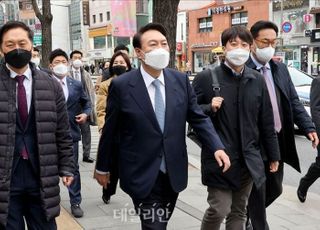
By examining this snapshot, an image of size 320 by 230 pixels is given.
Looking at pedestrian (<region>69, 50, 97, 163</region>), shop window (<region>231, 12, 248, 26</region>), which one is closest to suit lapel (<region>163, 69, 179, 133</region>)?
pedestrian (<region>69, 50, 97, 163</region>)

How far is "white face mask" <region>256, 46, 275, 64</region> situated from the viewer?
13.1 feet

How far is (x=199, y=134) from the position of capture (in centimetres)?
339

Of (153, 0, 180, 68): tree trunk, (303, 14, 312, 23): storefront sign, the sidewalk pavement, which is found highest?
(303, 14, 312, 23): storefront sign

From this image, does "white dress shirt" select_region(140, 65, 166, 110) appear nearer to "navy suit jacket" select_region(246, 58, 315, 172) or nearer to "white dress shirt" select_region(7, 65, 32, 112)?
"white dress shirt" select_region(7, 65, 32, 112)

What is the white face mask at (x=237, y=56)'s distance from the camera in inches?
143

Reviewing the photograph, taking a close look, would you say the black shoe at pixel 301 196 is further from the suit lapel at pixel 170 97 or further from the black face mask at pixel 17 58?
the black face mask at pixel 17 58

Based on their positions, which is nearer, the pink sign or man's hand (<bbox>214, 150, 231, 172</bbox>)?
man's hand (<bbox>214, 150, 231, 172</bbox>)

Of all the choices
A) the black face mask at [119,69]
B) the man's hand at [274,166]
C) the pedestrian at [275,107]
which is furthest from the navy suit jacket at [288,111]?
the black face mask at [119,69]

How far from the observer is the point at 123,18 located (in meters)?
52.5

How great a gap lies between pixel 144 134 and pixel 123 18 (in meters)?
50.6

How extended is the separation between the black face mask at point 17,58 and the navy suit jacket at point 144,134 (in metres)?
0.61

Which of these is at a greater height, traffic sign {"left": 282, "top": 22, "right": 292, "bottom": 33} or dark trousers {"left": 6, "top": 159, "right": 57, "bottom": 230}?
traffic sign {"left": 282, "top": 22, "right": 292, "bottom": 33}

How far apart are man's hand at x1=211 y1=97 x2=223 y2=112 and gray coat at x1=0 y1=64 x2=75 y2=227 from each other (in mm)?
1083

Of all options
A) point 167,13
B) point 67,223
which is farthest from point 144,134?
point 167,13
